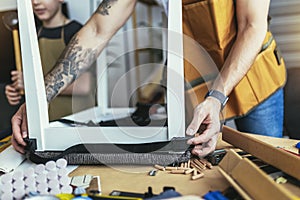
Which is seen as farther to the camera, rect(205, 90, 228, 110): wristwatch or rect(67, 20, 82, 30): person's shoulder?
rect(67, 20, 82, 30): person's shoulder

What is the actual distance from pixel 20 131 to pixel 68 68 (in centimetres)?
20

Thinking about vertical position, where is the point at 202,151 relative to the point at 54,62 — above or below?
below

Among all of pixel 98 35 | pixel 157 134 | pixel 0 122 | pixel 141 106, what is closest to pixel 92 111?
pixel 141 106

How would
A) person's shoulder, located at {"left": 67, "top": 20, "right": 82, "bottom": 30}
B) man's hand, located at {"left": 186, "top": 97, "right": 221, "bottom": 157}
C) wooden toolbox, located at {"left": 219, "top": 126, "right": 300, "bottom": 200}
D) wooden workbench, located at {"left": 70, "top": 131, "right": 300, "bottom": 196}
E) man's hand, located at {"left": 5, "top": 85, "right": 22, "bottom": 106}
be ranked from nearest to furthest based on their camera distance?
wooden toolbox, located at {"left": 219, "top": 126, "right": 300, "bottom": 200} → wooden workbench, located at {"left": 70, "top": 131, "right": 300, "bottom": 196} → man's hand, located at {"left": 186, "top": 97, "right": 221, "bottom": 157} → man's hand, located at {"left": 5, "top": 85, "right": 22, "bottom": 106} → person's shoulder, located at {"left": 67, "top": 20, "right": 82, "bottom": 30}

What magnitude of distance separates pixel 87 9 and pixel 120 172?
1233 mm

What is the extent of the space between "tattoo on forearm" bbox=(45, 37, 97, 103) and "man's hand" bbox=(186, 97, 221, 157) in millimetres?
328

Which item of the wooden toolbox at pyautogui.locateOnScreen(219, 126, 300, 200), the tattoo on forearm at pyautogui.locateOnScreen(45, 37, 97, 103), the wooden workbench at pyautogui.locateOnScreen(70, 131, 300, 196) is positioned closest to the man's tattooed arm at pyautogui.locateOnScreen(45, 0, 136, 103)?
the tattoo on forearm at pyautogui.locateOnScreen(45, 37, 97, 103)

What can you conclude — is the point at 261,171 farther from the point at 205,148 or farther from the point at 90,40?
the point at 90,40

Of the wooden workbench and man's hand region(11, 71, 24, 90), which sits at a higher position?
man's hand region(11, 71, 24, 90)

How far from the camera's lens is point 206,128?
67 centimetres

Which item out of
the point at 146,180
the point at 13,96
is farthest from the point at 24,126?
the point at 13,96

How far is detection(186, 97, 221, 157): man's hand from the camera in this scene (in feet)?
2.12

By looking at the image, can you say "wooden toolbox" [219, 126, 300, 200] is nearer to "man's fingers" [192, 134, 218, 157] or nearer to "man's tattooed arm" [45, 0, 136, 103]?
"man's fingers" [192, 134, 218, 157]

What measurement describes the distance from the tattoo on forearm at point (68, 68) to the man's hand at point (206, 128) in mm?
328
